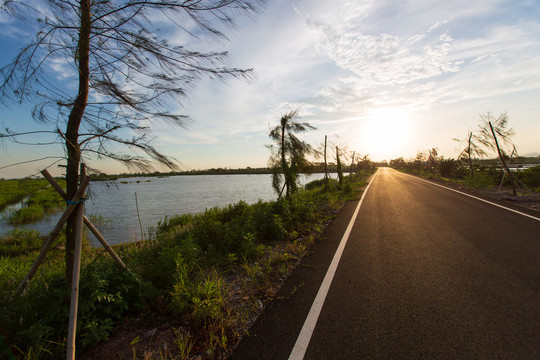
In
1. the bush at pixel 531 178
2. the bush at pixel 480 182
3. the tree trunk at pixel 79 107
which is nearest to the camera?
the tree trunk at pixel 79 107

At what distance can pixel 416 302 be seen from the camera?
314 cm

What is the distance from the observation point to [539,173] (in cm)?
1798

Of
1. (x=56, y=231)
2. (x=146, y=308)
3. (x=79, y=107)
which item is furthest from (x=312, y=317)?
(x=79, y=107)

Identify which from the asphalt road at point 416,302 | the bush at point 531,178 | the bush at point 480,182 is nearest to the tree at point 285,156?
the asphalt road at point 416,302

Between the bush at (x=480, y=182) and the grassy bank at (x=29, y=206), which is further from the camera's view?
the bush at (x=480, y=182)

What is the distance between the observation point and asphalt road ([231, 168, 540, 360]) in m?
2.37

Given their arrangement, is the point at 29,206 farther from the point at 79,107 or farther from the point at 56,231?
the point at 79,107

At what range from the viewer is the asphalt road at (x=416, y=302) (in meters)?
2.37

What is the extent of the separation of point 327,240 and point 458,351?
386 cm

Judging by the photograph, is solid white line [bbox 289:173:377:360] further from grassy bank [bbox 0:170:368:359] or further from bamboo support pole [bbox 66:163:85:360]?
bamboo support pole [bbox 66:163:85:360]

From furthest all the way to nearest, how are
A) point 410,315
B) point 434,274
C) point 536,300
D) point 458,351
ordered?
point 434,274
point 536,300
point 410,315
point 458,351

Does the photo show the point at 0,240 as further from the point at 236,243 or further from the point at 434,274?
the point at 434,274

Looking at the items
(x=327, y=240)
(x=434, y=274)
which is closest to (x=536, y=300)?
(x=434, y=274)

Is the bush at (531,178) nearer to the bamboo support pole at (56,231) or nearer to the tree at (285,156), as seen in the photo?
the tree at (285,156)
